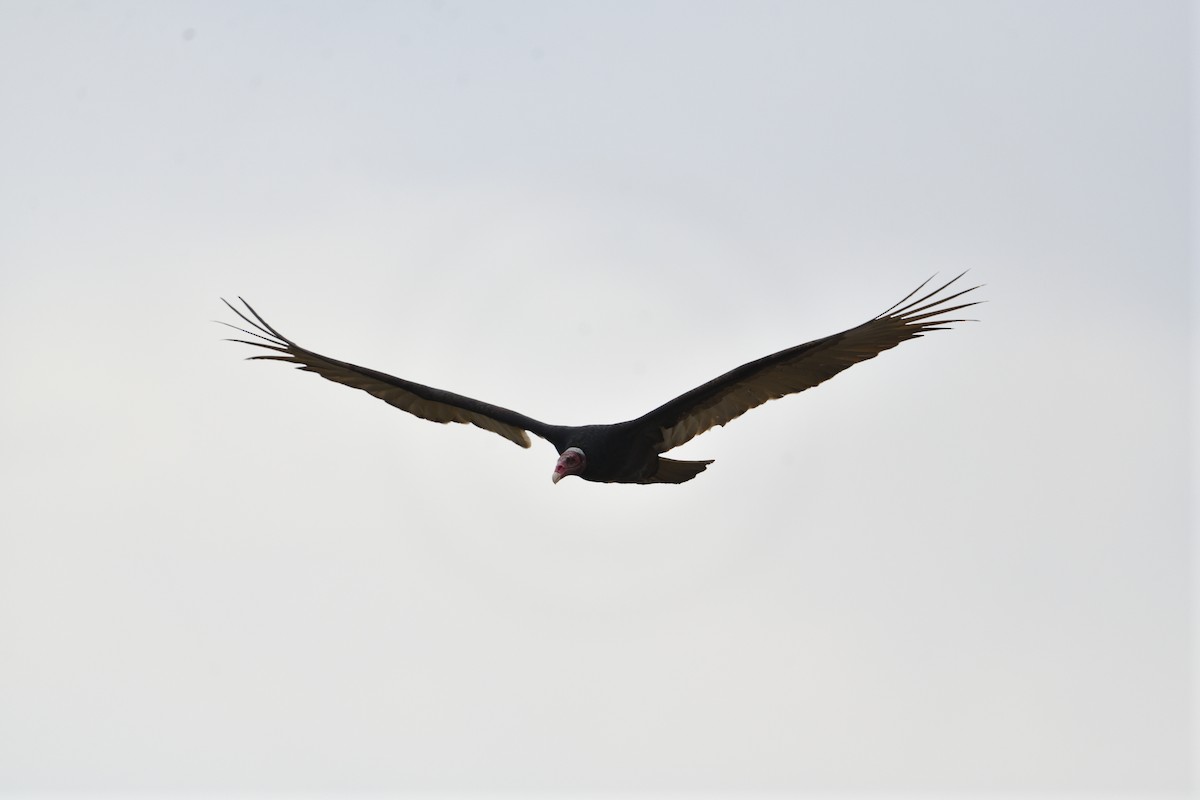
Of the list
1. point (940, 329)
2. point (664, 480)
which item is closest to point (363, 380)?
point (664, 480)

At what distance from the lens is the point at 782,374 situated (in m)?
9.88

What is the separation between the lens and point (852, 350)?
31.8ft

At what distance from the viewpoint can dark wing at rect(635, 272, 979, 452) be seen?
31.1 feet

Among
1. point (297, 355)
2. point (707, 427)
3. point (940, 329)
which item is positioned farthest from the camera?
point (297, 355)

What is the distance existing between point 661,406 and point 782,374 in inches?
32.5

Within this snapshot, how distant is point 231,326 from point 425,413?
5.81 feet

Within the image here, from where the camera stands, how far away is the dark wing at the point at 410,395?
1091cm

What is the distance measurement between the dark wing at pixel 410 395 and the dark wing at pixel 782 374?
117cm

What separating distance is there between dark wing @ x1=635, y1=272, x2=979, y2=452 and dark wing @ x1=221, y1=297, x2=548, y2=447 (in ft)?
3.83

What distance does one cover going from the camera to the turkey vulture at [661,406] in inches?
376

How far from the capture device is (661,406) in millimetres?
10008

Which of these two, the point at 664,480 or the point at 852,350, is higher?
the point at 852,350

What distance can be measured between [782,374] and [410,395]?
10.3 ft

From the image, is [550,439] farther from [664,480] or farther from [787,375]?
[787,375]
